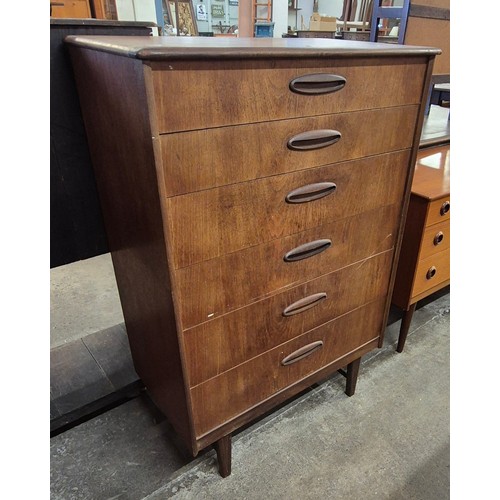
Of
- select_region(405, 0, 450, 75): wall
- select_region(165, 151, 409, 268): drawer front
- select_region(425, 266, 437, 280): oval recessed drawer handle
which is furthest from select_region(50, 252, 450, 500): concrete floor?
select_region(405, 0, 450, 75): wall

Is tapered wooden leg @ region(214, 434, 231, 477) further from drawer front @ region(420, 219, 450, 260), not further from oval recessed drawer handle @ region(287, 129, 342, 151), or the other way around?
drawer front @ region(420, 219, 450, 260)

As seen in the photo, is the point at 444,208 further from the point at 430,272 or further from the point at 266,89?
the point at 266,89

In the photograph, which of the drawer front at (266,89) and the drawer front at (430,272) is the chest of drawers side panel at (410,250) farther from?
the drawer front at (266,89)

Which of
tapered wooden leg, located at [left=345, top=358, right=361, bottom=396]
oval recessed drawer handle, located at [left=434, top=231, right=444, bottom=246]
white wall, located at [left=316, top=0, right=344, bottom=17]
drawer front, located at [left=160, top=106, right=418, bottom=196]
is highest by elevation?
white wall, located at [left=316, top=0, right=344, bottom=17]

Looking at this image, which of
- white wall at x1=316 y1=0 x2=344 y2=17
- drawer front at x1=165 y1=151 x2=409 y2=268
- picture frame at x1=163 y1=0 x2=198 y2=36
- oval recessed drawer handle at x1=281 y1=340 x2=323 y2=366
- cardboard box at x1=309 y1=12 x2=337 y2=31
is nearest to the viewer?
drawer front at x1=165 y1=151 x2=409 y2=268

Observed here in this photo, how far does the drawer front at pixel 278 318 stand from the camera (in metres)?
0.84

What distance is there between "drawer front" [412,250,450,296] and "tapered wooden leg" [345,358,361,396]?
0.36 metres

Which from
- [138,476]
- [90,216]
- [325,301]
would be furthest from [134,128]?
[138,476]

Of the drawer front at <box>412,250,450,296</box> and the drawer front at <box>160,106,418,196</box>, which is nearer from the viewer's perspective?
the drawer front at <box>160,106,418,196</box>

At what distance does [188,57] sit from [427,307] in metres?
1.63

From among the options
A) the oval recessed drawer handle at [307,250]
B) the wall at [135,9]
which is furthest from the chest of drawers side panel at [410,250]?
the wall at [135,9]

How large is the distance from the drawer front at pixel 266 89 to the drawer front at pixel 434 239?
600mm

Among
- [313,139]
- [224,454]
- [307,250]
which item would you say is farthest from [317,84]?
[224,454]

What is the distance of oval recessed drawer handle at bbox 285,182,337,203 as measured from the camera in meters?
0.81
